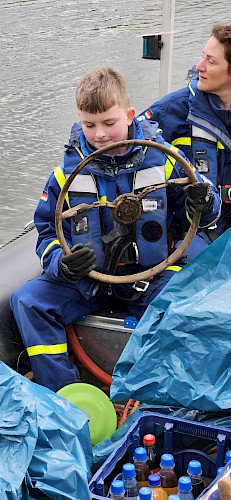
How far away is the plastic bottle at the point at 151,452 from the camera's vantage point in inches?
72.6

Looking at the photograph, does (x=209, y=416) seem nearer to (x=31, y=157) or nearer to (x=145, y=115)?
(x=145, y=115)

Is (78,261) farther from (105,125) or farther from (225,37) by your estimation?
(225,37)

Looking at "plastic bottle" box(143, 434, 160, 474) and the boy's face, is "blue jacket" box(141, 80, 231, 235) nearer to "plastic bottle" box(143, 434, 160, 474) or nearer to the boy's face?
the boy's face

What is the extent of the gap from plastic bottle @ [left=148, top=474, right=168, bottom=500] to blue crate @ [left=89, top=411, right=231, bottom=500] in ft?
0.38

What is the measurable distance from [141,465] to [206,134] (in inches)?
49.6

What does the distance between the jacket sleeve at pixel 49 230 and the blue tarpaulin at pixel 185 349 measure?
0.42 m

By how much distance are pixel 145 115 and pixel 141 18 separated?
6403 mm

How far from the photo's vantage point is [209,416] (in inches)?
76.2

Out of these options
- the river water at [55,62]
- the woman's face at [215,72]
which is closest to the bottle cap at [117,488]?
the woman's face at [215,72]

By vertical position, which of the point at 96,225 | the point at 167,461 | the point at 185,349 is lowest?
the point at 167,461

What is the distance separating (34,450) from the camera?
165 cm

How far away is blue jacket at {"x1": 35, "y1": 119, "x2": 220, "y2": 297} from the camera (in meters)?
2.30

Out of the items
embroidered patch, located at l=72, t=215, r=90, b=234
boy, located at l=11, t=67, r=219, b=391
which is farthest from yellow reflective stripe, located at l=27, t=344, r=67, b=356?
embroidered patch, located at l=72, t=215, r=90, b=234

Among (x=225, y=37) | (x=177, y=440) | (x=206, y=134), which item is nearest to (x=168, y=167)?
(x=206, y=134)
